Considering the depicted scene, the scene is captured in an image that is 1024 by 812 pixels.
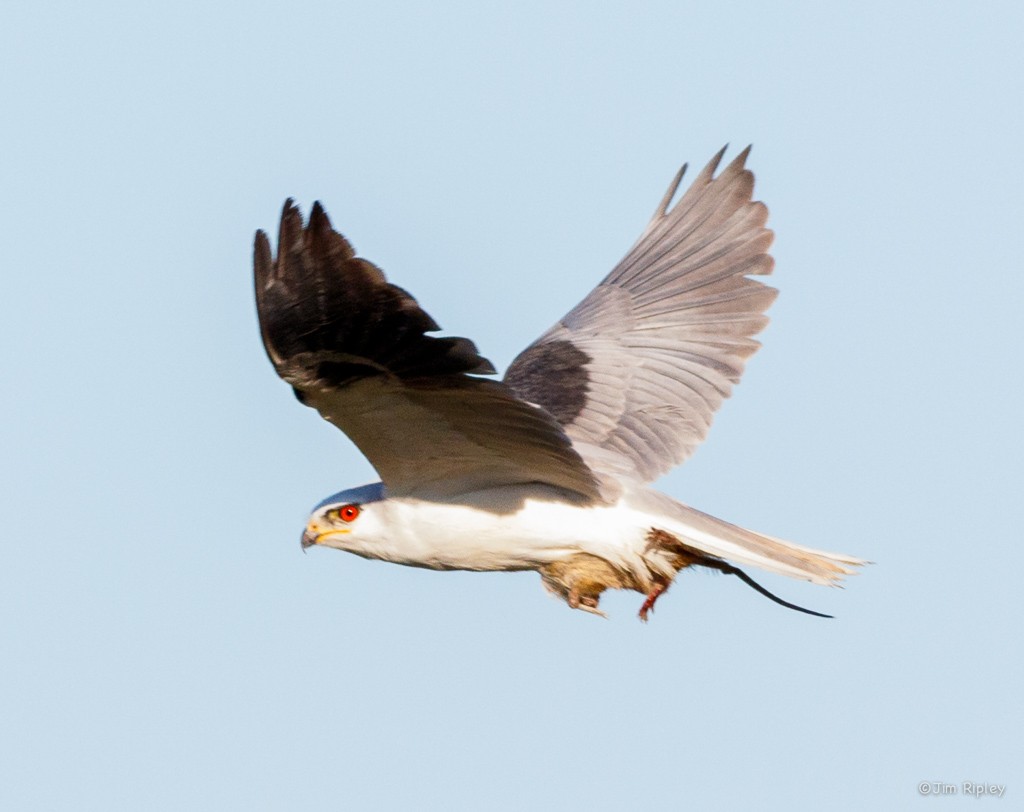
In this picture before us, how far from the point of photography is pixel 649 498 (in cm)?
720

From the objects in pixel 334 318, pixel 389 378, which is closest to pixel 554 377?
pixel 389 378

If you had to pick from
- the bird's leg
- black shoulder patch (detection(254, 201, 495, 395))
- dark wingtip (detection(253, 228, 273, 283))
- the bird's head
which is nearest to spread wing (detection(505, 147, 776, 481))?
the bird's leg

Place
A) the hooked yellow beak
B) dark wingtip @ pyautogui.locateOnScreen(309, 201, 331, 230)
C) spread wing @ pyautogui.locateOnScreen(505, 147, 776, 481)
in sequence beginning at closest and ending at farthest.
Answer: dark wingtip @ pyautogui.locateOnScreen(309, 201, 331, 230) < the hooked yellow beak < spread wing @ pyautogui.locateOnScreen(505, 147, 776, 481)

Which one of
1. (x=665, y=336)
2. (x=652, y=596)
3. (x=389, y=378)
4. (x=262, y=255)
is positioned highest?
(x=665, y=336)

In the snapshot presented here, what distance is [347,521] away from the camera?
7.34 meters

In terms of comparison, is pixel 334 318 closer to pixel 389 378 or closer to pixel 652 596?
pixel 389 378

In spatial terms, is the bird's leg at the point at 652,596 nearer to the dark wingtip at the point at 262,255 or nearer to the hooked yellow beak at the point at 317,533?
the hooked yellow beak at the point at 317,533

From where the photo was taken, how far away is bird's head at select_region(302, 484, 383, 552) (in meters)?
7.29

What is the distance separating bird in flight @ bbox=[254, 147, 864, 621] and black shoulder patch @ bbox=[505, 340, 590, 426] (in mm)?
13

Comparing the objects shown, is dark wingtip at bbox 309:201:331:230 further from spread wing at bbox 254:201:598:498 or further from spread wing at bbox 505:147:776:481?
spread wing at bbox 505:147:776:481

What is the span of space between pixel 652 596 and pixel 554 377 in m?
1.99

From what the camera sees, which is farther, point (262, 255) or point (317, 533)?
point (317, 533)

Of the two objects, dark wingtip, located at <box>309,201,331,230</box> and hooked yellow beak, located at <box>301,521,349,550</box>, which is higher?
dark wingtip, located at <box>309,201,331,230</box>

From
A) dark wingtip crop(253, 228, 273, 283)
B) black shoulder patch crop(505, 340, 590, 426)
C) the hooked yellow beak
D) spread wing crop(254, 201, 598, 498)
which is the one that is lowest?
the hooked yellow beak
